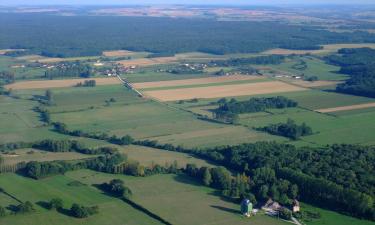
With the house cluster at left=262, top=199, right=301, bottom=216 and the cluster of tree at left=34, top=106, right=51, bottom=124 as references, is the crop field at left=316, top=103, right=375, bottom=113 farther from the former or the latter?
the house cluster at left=262, top=199, right=301, bottom=216

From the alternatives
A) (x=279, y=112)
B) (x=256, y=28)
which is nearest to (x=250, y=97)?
(x=279, y=112)

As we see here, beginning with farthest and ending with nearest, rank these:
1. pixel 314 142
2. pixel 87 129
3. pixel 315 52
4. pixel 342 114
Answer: pixel 315 52, pixel 342 114, pixel 87 129, pixel 314 142

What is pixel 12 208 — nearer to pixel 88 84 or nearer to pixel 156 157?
pixel 156 157

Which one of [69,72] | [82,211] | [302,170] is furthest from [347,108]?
[69,72]

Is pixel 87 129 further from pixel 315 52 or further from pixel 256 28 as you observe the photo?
pixel 256 28

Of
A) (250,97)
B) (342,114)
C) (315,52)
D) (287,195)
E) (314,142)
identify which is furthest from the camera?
(315,52)

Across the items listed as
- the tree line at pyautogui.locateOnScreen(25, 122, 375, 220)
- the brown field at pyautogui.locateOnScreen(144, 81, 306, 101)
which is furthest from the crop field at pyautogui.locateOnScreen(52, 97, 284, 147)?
the brown field at pyautogui.locateOnScreen(144, 81, 306, 101)

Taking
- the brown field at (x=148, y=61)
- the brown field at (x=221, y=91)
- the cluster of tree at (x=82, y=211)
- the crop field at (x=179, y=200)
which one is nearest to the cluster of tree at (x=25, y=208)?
the cluster of tree at (x=82, y=211)
